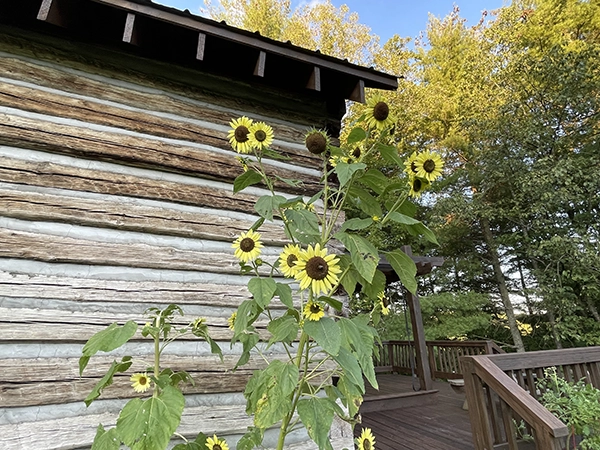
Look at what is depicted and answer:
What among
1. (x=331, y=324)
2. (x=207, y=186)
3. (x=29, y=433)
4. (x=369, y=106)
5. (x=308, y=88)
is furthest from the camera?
(x=308, y=88)

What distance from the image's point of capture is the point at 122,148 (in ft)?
6.17

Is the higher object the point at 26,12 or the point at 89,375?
the point at 26,12

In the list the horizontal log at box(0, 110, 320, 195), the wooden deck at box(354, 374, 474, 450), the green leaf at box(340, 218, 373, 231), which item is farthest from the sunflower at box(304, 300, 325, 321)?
the wooden deck at box(354, 374, 474, 450)

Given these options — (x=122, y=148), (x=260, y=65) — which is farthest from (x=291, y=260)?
(x=260, y=65)

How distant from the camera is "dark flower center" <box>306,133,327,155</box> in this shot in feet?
4.09

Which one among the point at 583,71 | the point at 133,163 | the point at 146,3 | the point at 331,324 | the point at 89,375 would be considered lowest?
the point at 89,375

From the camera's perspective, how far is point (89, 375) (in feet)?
4.99

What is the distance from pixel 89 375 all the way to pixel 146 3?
78.0 inches

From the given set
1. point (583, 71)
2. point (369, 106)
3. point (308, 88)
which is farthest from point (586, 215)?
point (369, 106)

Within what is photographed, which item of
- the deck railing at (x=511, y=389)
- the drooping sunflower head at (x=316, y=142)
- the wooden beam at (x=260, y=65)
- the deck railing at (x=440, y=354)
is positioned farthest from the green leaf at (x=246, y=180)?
the deck railing at (x=440, y=354)

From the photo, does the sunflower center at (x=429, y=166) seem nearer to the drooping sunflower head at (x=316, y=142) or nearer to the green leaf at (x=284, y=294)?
the drooping sunflower head at (x=316, y=142)

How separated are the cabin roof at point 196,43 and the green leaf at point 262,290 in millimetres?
1505

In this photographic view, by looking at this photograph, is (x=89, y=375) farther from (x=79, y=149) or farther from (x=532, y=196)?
(x=532, y=196)

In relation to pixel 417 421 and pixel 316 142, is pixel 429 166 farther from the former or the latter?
pixel 417 421
